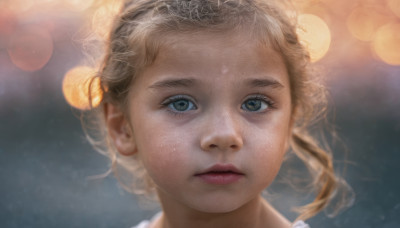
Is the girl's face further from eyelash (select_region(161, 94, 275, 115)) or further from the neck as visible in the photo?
the neck

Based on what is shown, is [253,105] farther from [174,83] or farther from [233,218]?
[233,218]

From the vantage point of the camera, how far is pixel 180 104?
1065 mm

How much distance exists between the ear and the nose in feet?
0.99

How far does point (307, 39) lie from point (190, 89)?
452mm

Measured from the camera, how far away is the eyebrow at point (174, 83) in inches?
40.5

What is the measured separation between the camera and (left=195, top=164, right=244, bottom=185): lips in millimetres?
996

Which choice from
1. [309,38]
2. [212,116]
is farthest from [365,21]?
[212,116]

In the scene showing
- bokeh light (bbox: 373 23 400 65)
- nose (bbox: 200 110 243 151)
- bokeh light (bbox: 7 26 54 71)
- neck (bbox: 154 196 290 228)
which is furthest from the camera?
bokeh light (bbox: 373 23 400 65)

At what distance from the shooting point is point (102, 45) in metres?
1.39

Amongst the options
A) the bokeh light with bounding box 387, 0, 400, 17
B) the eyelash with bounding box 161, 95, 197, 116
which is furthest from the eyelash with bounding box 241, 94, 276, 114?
the bokeh light with bounding box 387, 0, 400, 17

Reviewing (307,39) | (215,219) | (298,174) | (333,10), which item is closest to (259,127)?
(215,219)

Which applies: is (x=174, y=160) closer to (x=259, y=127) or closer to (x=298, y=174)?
(x=259, y=127)

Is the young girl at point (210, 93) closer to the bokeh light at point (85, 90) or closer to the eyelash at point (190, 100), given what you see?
the eyelash at point (190, 100)

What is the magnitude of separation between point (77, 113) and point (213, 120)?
880 millimetres
